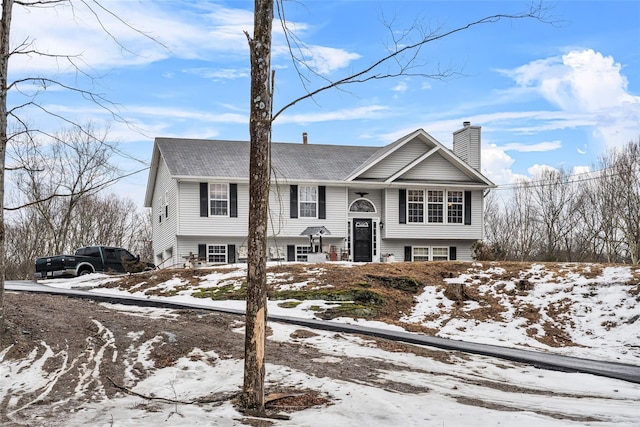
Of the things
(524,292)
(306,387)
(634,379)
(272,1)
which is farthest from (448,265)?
(272,1)

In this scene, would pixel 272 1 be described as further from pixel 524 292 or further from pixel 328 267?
pixel 328 267

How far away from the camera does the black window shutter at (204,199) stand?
26.8 meters

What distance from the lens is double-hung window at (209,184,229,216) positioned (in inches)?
1062

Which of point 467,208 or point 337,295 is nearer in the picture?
point 337,295

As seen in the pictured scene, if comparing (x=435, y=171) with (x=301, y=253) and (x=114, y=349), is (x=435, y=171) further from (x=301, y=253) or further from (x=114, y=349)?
(x=114, y=349)

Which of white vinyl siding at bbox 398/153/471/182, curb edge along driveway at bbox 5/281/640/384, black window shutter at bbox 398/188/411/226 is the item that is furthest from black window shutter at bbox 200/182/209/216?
curb edge along driveway at bbox 5/281/640/384

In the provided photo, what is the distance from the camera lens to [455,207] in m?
29.5

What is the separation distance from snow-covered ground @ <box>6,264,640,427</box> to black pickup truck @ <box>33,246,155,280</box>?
13.1m

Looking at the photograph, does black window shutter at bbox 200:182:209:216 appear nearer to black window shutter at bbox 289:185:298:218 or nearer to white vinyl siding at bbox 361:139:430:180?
black window shutter at bbox 289:185:298:218

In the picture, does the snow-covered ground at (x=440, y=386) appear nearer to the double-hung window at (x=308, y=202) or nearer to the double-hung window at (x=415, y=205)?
the double-hung window at (x=308, y=202)

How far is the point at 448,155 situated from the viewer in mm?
29000

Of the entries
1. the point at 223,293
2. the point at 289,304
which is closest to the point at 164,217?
the point at 223,293

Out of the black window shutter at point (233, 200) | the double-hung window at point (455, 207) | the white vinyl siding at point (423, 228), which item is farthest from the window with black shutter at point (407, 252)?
the black window shutter at point (233, 200)

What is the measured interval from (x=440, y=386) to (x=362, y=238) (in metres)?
20.6
